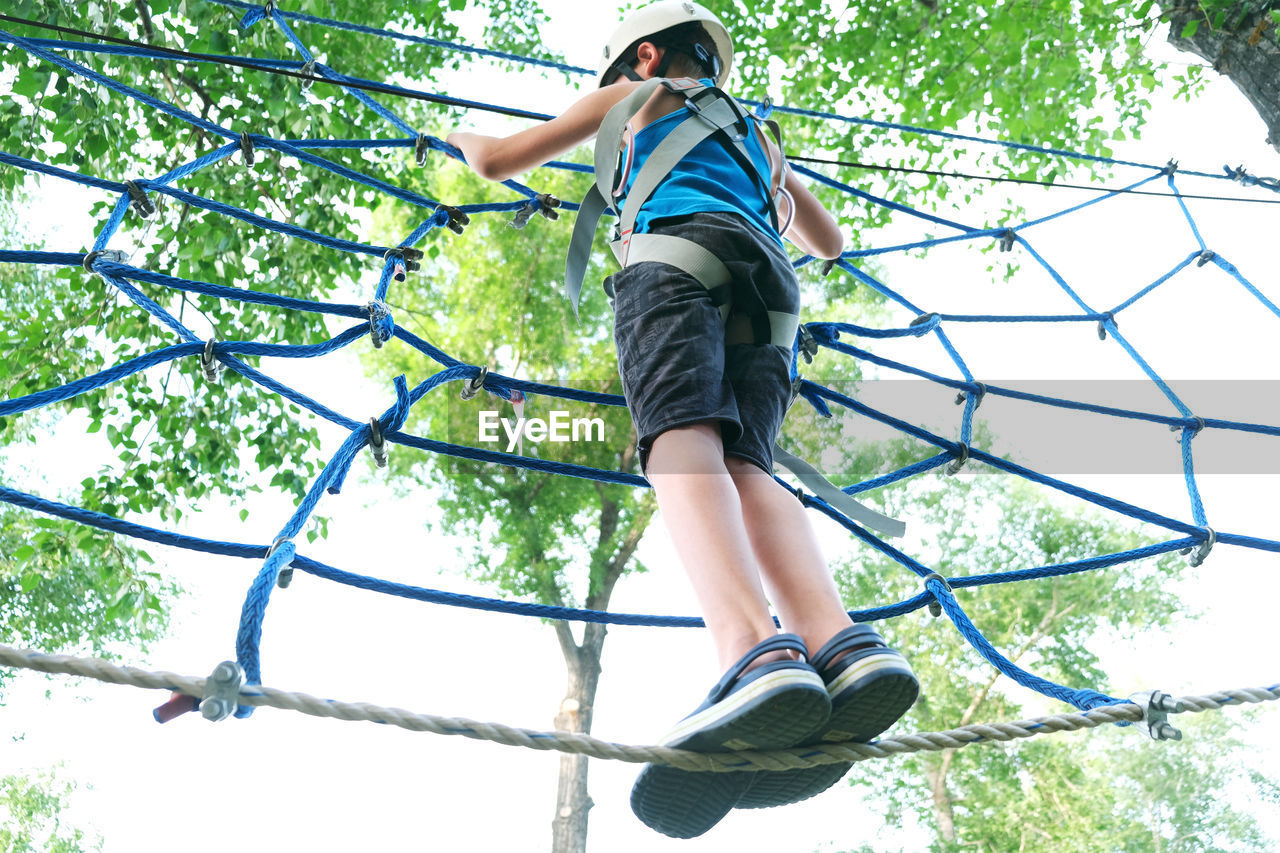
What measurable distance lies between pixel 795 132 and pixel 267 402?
346 centimetres

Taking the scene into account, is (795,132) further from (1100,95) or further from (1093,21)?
(1093,21)

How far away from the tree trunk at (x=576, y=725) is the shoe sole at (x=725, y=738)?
5.16 meters

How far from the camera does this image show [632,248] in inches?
41.4

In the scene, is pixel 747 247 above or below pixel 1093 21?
below

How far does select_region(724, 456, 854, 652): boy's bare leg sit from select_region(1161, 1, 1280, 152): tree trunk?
6.93 ft

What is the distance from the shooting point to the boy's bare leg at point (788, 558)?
870mm

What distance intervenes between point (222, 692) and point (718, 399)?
1.58ft

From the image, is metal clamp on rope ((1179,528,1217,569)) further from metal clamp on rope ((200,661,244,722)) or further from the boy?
metal clamp on rope ((200,661,244,722))

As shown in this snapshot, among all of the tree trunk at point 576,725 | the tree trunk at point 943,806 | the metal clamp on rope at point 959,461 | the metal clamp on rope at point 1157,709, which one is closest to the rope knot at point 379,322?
the metal clamp on rope at point 959,461

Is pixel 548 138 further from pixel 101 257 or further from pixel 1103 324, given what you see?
pixel 1103 324

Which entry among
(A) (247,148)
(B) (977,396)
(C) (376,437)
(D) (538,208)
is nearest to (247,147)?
(A) (247,148)

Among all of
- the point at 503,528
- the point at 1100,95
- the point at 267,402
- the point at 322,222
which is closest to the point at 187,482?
the point at 267,402

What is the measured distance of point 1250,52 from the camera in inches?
94.0

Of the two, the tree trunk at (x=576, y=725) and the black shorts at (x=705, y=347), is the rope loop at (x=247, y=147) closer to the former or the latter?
the black shorts at (x=705, y=347)
